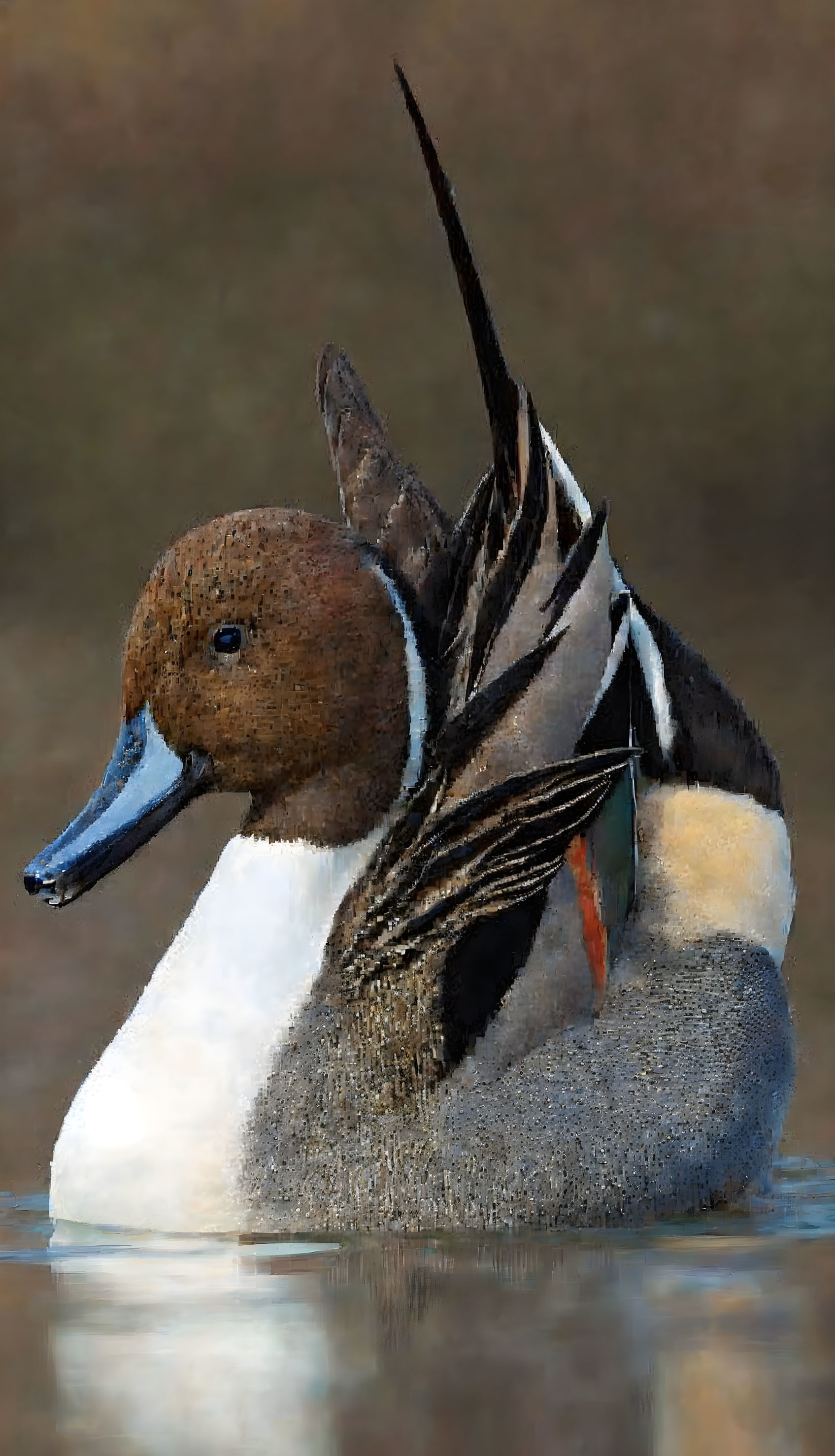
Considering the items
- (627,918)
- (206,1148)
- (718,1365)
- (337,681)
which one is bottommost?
(718,1365)

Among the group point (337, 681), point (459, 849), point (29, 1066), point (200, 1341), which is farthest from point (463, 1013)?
point (29, 1066)

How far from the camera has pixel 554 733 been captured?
407 centimetres

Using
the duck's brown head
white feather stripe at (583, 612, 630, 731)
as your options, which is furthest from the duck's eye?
white feather stripe at (583, 612, 630, 731)

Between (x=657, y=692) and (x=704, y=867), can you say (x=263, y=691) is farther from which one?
(x=704, y=867)

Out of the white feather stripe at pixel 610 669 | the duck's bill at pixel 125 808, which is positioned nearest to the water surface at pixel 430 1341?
the duck's bill at pixel 125 808

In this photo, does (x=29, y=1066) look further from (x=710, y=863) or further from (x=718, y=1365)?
(x=718, y=1365)

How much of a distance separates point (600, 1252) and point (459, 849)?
58cm

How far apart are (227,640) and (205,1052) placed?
0.53m

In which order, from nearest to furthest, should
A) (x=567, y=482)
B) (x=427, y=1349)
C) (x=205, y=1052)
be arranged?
(x=427, y=1349) < (x=205, y=1052) < (x=567, y=482)

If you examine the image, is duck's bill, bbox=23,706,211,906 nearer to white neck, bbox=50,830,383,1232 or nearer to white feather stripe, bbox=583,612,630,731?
white neck, bbox=50,830,383,1232

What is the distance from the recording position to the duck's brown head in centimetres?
405

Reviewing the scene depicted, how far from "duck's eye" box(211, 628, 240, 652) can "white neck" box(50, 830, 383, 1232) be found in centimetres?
27

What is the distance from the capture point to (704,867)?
4293mm

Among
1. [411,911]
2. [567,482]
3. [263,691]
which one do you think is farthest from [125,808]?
[567,482]
